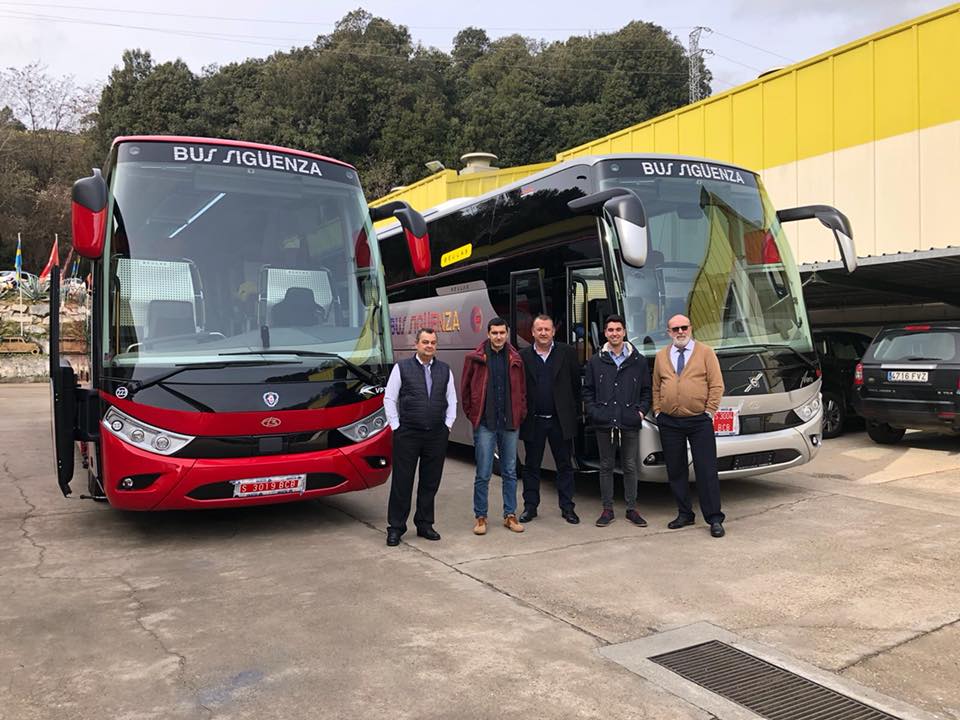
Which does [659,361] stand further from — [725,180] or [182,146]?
[182,146]

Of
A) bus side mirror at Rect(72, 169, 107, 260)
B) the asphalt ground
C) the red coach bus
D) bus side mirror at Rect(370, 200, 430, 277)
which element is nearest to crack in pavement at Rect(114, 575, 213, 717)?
the asphalt ground

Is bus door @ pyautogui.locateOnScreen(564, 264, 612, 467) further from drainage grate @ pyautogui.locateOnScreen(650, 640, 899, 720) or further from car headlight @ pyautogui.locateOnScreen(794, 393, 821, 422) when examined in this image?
drainage grate @ pyautogui.locateOnScreen(650, 640, 899, 720)

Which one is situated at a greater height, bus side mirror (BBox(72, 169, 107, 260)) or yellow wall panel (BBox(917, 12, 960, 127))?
yellow wall panel (BBox(917, 12, 960, 127))

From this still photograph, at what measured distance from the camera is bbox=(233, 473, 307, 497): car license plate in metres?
5.88

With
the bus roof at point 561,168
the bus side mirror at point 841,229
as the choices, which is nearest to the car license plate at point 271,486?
the bus roof at point 561,168

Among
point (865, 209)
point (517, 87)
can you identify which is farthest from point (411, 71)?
point (865, 209)

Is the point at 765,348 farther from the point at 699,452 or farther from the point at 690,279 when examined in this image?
the point at 699,452

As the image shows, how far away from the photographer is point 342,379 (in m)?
6.25

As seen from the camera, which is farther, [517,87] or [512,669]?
[517,87]

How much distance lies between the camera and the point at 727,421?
6977 mm

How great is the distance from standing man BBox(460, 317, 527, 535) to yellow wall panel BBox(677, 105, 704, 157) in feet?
38.1

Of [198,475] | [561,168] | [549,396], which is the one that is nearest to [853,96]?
[561,168]

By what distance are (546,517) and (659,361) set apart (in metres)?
1.74

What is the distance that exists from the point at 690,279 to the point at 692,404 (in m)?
1.34
